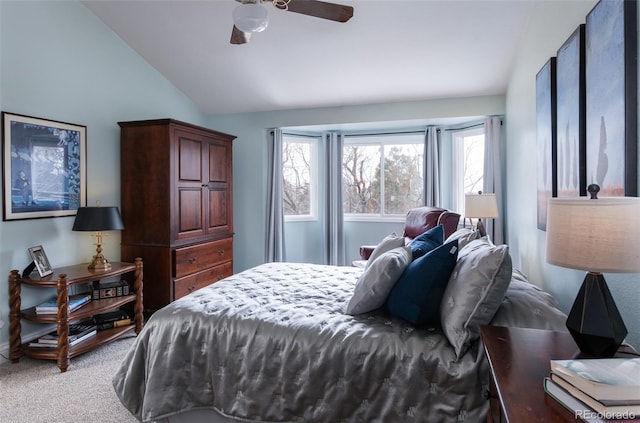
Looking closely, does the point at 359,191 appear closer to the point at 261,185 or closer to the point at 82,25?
the point at 261,185

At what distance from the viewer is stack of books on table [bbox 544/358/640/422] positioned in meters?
0.75

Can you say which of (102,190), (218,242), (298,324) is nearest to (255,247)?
(218,242)

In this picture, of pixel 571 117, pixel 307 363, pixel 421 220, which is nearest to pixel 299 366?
pixel 307 363

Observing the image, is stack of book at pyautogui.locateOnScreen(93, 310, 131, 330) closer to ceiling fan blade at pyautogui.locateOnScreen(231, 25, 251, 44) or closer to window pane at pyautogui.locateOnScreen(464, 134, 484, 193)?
ceiling fan blade at pyautogui.locateOnScreen(231, 25, 251, 44)

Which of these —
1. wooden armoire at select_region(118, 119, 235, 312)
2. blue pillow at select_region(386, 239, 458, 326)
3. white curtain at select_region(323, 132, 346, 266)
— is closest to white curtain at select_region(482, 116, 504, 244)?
white curtain at select_region(323, 132, 346, 266)

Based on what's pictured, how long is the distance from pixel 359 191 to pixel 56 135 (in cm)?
357

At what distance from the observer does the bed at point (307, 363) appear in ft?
4.71

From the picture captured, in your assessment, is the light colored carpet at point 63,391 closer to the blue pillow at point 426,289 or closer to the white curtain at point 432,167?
the blue pillow at point 426,289

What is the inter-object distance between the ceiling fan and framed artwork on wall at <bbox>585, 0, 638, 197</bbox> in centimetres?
137

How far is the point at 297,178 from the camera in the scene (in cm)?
532

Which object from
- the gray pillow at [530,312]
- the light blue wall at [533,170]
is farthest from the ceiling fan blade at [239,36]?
the gray pillow at [530,312]

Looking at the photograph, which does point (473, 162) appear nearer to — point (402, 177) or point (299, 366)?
point (402, 177)

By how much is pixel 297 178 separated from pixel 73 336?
10.8 feet

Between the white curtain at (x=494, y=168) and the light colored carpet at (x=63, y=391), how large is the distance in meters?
3.72
